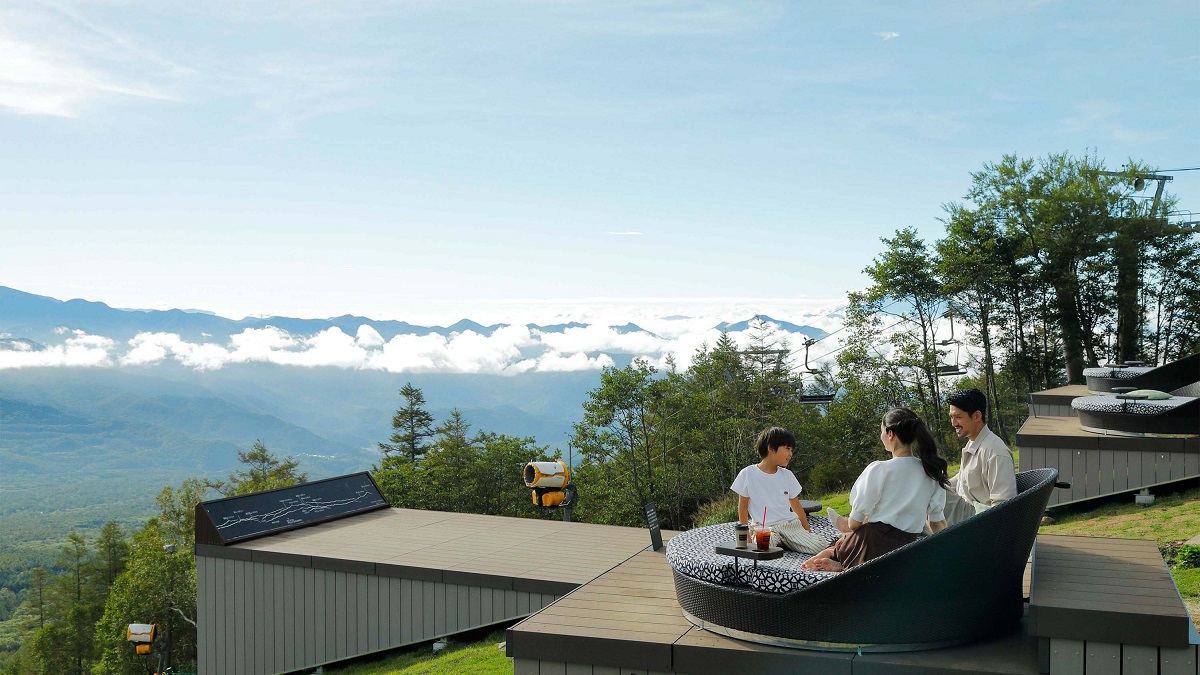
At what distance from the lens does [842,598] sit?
355 cm

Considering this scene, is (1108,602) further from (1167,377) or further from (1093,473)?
(1167,377)

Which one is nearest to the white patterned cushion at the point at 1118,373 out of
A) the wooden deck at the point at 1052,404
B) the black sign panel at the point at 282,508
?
the wooden deck at the point at 1052,404

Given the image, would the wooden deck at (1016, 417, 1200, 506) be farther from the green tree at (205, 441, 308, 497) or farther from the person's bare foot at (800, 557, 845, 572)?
the green tree at (205, 441, 308, 497)

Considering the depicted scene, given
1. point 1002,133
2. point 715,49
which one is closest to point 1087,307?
point 1002,133

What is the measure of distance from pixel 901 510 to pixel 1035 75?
21.4 meters

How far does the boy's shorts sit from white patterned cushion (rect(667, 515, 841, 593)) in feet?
0.16

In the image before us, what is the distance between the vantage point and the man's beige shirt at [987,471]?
4250 mm

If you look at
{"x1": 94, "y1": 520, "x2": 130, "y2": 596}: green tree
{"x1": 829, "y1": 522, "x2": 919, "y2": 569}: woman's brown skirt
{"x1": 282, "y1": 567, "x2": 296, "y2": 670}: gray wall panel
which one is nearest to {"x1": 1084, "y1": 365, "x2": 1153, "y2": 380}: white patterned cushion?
{"x1": 829, "y1": 522, "x2": 919, "y2": 569}: woman's brown skirt

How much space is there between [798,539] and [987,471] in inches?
38.6

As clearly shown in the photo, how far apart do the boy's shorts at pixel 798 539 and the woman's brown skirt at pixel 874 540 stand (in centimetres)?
63

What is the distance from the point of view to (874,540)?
3.74 meters

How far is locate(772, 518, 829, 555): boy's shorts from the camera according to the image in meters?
4.45

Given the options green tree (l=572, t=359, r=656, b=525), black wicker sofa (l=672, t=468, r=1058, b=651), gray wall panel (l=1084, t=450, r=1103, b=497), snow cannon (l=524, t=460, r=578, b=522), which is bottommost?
green tree (l=572, t=359, r=656, b=525)

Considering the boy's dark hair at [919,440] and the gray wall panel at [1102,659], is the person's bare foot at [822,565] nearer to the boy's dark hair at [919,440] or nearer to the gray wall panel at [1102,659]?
the boy's dark hair at [919,440]
